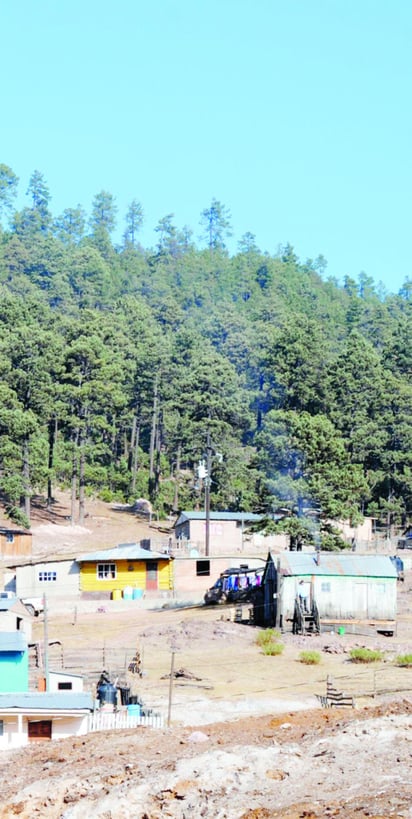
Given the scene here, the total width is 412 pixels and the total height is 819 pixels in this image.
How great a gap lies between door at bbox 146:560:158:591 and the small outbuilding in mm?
13937

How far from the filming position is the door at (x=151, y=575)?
7681 centimetres

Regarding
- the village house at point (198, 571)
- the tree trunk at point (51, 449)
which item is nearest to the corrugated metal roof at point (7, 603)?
the village house at point (198, 571)

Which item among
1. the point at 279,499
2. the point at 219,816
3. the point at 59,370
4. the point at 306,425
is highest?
the point at 59,370

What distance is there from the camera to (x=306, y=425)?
8538cm

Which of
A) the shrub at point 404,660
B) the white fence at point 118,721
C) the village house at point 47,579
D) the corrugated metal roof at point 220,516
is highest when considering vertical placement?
the corrugated metal roof at point 220,516

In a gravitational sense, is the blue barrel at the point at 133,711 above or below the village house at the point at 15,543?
below

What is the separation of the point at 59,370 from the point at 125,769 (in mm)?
77410

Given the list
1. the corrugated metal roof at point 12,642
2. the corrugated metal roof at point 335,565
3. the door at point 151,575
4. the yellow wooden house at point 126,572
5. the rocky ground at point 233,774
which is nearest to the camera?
the rocky ground at point 233,774

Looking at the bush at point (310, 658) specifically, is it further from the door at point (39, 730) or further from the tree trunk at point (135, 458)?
the tree trunk at point (135, 458)

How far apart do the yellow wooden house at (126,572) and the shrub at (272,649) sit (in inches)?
785

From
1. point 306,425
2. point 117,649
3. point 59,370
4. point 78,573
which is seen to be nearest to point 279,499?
point 306,425

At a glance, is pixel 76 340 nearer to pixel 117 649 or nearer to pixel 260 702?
pixel 117 649

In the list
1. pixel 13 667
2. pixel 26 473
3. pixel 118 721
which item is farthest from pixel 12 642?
pixel 26 473

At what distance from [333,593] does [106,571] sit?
59.0ft
